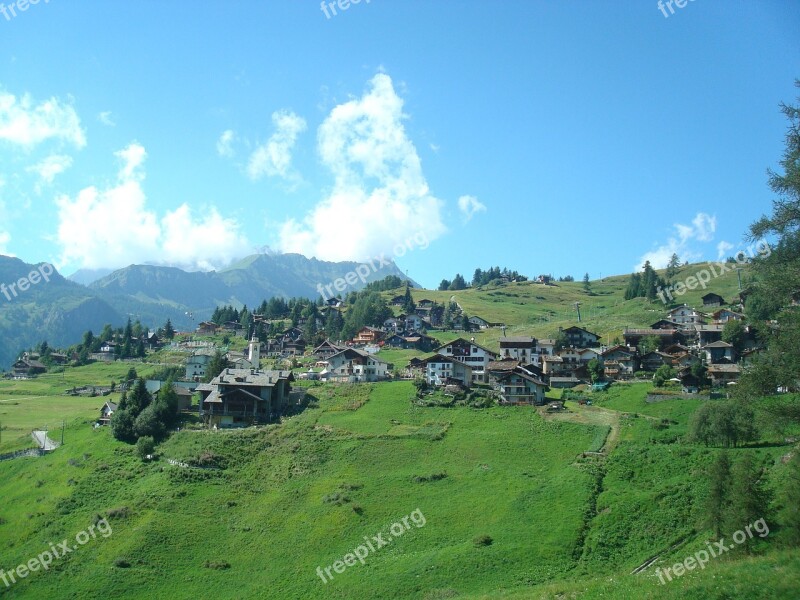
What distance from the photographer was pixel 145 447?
63812mm

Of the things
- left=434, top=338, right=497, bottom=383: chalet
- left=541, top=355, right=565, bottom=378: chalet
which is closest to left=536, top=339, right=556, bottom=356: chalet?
left=541, top=355, right=565, bottom=378: chalet

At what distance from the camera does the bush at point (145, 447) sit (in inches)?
2499

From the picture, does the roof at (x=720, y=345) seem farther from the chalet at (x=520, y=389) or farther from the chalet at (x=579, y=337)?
the chalet at (x=520, y=389)

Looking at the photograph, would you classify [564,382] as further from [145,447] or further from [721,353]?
[145,447]

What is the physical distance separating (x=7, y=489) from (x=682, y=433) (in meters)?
62.3

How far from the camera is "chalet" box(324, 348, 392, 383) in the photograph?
290 ft

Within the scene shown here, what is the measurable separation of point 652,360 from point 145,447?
6562 cm

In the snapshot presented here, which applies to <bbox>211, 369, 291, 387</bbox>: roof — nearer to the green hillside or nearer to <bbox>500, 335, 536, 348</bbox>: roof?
the green hillside

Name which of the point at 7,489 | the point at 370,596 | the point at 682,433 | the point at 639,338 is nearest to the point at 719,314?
the point at 639,338

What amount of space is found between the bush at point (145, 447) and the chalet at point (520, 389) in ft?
122

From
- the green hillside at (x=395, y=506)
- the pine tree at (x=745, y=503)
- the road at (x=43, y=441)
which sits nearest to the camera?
the pine tree at (x=745, y=503)

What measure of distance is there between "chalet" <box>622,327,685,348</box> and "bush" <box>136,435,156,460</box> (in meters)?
69.5

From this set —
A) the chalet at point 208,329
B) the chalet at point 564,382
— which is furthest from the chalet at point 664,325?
the chalet at point 208,329

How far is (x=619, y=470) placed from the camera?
50469 mm
